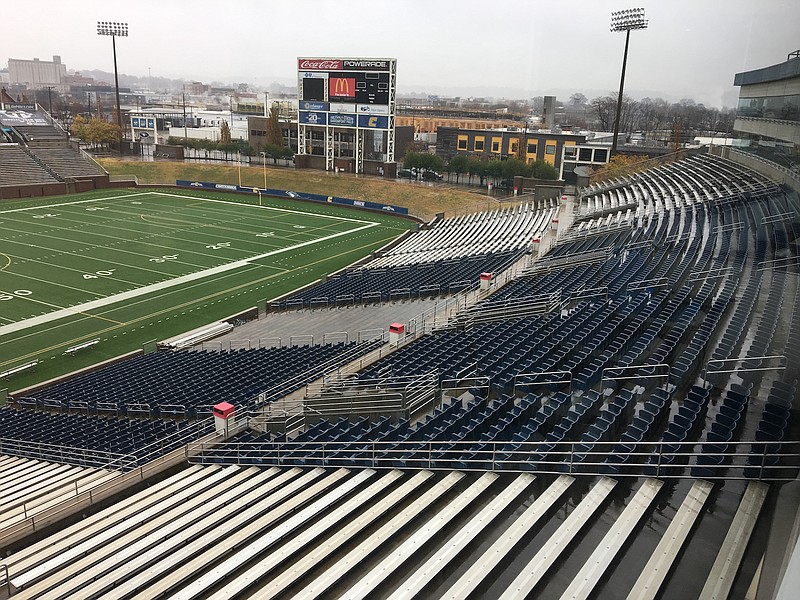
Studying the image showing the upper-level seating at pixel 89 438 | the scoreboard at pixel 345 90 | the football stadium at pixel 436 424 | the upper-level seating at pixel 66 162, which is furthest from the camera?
the upper-level seating at pixel 66 162

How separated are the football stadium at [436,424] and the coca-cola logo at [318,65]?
36.8m

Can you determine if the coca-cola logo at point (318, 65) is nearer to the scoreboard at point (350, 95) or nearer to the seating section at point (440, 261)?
the scoreboard at point (350, 95)

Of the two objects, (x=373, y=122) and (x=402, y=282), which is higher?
(x=373, y=122)

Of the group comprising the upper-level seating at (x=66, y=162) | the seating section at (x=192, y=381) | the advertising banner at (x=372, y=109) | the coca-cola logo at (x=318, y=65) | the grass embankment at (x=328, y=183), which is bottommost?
the seating section at (x=192, y=381)

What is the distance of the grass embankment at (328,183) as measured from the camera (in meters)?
52.7

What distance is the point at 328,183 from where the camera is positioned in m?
59.7

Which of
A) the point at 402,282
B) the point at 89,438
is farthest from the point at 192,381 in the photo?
the point at 402,282

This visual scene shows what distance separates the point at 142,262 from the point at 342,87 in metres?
33.1

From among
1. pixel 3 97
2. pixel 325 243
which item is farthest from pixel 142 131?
pixel 325 243

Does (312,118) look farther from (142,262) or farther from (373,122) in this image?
(142,262)

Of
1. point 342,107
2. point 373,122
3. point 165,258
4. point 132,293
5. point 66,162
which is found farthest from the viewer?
point 342,107

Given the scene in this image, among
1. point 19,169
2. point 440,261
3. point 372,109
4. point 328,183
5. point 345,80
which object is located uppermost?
point 345,80

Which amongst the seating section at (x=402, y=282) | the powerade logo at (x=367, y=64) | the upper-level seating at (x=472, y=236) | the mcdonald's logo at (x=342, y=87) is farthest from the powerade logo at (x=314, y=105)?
the seating section at (x=402, y=282)

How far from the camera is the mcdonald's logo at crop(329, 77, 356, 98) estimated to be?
58938 millimetres
